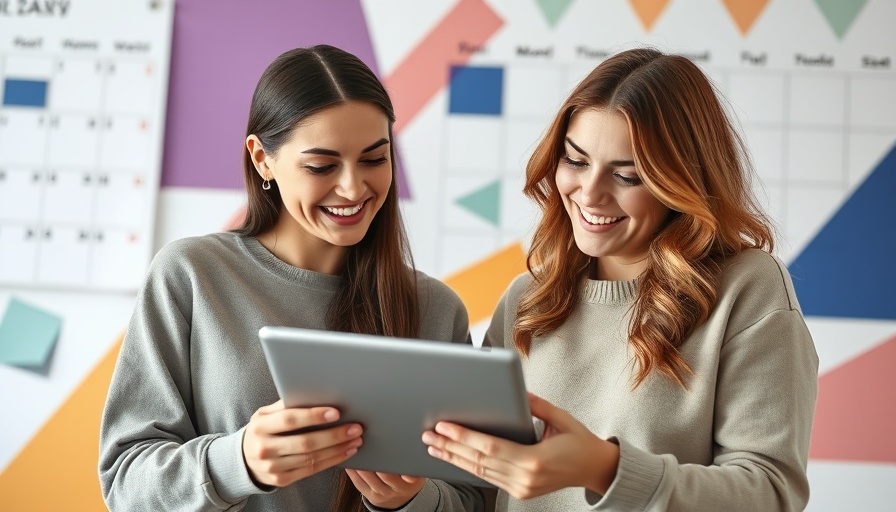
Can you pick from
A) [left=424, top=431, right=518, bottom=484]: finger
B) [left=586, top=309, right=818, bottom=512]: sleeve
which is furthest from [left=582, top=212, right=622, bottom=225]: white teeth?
[left=424, top=431, right=518, bottom=484]: finger

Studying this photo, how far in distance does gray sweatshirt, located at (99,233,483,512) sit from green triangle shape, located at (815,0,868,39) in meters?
1.72

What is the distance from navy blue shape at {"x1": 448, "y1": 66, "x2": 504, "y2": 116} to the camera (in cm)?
266

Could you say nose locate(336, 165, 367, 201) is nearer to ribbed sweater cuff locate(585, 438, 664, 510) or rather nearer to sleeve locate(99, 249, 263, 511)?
sleeve locate(99, 249, 263, 511)

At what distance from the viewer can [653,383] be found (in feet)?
4.76

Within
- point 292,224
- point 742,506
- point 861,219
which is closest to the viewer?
point 742,506

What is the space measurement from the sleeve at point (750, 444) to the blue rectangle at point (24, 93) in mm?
2102

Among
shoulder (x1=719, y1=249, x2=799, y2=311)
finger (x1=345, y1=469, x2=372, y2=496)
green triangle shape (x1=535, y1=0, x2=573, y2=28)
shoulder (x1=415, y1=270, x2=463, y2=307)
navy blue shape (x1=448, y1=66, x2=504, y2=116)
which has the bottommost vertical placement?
finger (x1=345, y1=469, x2=372, y2=496)

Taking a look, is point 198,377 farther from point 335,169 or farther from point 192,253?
point 335,169

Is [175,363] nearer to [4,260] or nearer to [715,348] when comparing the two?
[715,348]

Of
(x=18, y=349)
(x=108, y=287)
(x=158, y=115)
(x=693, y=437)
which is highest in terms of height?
(x=158, y=115)

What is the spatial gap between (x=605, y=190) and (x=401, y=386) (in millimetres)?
517

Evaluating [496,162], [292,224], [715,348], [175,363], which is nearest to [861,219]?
[496,162]

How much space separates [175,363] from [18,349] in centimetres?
132

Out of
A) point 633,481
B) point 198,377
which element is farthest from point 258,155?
point 633,481
